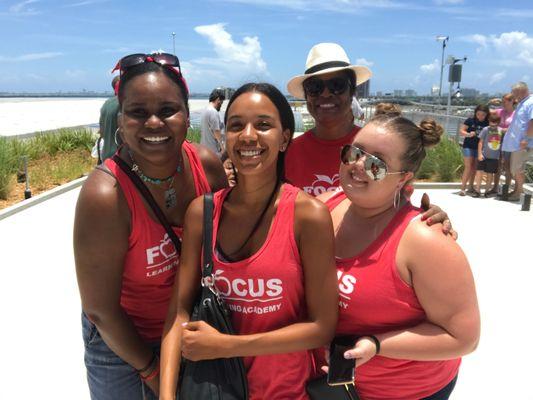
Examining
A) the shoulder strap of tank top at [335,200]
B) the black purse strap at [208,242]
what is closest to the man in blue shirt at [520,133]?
the shoulder strap of tank top at [335,200]

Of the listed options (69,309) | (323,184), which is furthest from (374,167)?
(69,309)

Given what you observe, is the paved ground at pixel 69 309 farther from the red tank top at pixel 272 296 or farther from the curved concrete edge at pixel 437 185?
the curved concrete edge at pixel 437 185

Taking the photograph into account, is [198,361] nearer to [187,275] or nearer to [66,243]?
[187,275]

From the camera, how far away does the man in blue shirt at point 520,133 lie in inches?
319

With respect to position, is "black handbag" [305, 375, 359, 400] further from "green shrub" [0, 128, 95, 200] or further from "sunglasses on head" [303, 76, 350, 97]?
"green shrub" [0, 128, 95, 200]

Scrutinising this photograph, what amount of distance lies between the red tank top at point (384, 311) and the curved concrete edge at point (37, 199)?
7354 millimetres

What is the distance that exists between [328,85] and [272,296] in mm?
1837

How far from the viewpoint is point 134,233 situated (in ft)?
5.80

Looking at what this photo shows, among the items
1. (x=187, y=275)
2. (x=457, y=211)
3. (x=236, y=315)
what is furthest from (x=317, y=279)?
(x=457, y=211)

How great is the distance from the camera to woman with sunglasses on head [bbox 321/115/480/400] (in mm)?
1591

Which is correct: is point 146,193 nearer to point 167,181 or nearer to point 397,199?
point 167,181

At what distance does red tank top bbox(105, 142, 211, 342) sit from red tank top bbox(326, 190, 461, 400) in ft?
2.33

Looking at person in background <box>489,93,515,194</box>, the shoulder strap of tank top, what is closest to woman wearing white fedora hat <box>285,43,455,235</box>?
the shoulder strap of tank top

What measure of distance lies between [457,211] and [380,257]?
7.08m
